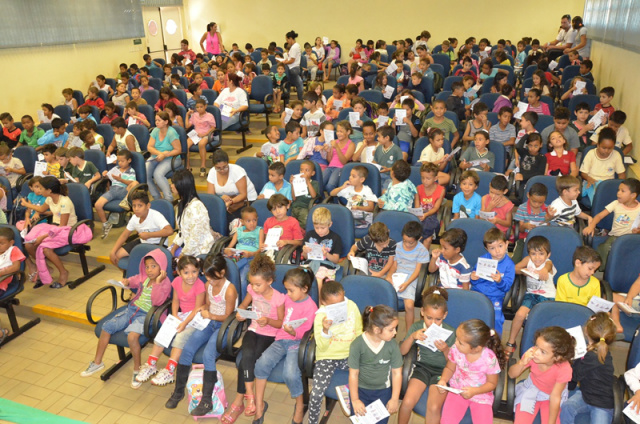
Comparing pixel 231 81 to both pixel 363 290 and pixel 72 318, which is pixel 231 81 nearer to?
pixel 72 318

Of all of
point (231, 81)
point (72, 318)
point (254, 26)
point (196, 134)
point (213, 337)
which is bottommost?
point (72, 318)

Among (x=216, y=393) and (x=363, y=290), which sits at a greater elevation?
(x=363, y=290)

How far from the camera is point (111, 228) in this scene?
7.03 meters

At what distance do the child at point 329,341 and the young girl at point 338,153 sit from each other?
2.90 m

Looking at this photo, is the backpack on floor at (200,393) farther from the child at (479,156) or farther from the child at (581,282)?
the child at (479,156)

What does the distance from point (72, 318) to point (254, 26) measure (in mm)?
12532

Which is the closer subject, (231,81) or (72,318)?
(72,318)

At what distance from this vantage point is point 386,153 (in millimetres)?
6207

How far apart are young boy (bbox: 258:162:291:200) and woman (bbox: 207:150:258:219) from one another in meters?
0.25

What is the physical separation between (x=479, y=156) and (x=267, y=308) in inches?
137

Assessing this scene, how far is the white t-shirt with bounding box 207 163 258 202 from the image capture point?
5.81 meters

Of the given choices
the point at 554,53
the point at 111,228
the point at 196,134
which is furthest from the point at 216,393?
the point at 554,53

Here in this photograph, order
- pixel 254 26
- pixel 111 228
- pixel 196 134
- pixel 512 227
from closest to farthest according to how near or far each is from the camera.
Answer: pixel 512 227 → pixel 111 228 → pixel 196 134 → pixel 254 26

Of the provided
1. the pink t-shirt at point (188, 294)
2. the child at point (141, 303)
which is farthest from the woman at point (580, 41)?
the child at point (141, 303)
